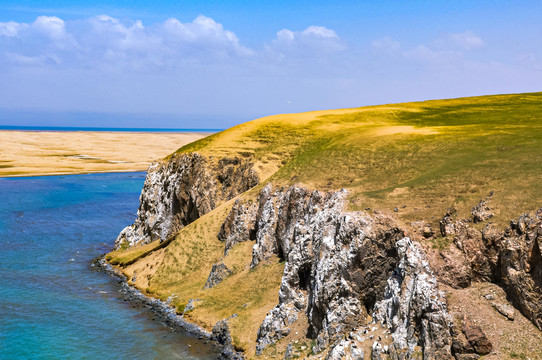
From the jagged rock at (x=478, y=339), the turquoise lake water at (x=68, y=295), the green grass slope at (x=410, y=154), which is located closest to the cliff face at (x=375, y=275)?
the jagged rock at (x=478, y=339)

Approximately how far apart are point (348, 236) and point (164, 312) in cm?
2606

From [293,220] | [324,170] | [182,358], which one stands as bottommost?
[182,358]

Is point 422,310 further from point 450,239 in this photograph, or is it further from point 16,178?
point 16,178

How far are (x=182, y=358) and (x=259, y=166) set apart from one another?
3521cm

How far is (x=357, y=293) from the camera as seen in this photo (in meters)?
40.6

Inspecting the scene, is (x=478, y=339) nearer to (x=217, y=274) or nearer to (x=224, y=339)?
(x=224, y=339)

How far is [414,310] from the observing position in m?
33.7

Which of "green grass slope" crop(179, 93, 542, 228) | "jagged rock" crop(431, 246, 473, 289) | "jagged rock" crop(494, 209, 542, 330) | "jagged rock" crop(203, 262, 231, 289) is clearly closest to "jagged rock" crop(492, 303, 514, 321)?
"jagged rock" crop(494, 209, 542, 330)

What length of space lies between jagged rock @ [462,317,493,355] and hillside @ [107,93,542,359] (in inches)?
17.7

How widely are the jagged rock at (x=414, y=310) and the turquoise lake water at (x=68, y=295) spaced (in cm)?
1911

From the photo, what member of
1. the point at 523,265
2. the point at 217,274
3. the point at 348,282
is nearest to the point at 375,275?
→ the point at 348,282

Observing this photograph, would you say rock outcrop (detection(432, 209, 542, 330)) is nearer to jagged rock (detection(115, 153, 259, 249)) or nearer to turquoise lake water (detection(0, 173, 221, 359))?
turquoise lake water (detection(0, 173, 221, 359))

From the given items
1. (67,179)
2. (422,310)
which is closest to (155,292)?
(422,310)

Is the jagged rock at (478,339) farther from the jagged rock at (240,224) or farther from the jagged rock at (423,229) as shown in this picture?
the jagged rock at (240,224)
